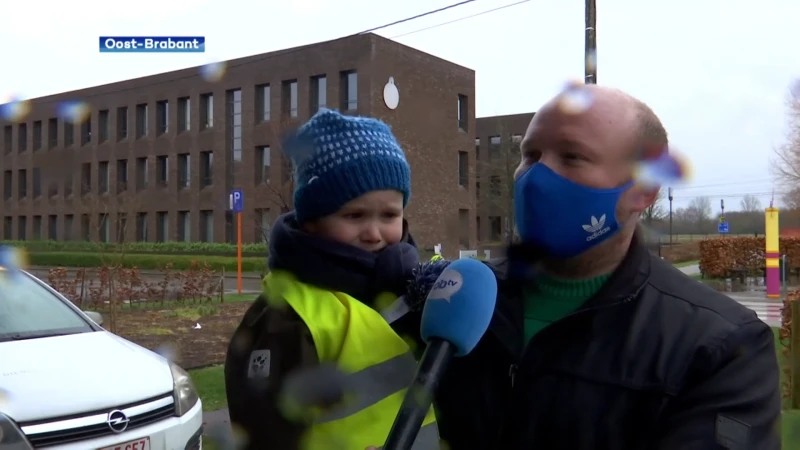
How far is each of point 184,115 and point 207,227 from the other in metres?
8.27

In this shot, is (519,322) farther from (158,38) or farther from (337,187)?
(158,38)

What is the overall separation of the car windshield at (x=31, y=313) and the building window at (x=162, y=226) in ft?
72.2

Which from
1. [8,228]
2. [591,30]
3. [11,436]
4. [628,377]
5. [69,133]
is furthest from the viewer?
[8,228]

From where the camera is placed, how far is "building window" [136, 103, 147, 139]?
19.6 metres

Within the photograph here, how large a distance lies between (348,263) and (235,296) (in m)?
15.8

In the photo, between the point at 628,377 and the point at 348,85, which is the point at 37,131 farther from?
the point at 348,85

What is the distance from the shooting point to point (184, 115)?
23.8 m

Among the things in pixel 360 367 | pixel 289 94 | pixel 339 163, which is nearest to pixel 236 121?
pixel 289 94

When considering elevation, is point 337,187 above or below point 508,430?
above

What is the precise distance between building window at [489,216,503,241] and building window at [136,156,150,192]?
1319 cm

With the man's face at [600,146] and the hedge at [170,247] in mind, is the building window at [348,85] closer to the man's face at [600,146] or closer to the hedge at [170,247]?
the hedge at [170,247]

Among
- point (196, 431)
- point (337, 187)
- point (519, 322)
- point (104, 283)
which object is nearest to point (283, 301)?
point (337, 187)

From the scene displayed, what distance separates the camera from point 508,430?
138 cm

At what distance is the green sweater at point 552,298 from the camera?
56.6 inches
